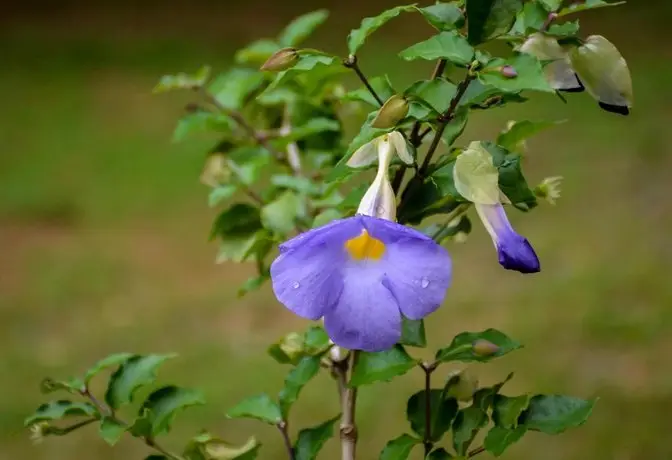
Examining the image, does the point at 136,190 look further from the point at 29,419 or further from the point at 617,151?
the point at 29,419

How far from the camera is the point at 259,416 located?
636mm

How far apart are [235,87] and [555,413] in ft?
1.38

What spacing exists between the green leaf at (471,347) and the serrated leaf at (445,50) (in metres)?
0.19

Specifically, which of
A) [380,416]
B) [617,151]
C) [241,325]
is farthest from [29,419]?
[617,151]

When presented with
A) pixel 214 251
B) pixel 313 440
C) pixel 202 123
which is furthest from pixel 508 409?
pixel 214 251

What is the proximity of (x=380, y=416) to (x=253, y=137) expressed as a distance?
0.72 meters

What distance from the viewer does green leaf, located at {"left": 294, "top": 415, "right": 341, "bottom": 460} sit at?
2.02ft

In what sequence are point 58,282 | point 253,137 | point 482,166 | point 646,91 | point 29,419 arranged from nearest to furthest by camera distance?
point 482,166
point 29,419
point 253,137
point 58,282
point 646,91

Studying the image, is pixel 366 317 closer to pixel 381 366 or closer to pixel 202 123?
pixel 381 366

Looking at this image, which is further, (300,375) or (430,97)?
(300,375)

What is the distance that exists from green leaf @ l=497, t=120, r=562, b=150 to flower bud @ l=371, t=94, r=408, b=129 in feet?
0.46

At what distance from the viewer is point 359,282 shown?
1.48ft

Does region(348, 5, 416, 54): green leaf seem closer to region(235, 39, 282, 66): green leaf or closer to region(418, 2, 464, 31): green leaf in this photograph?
region(418, 2, 464, 31): green leaf

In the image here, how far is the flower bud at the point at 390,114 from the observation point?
0.44 metres
